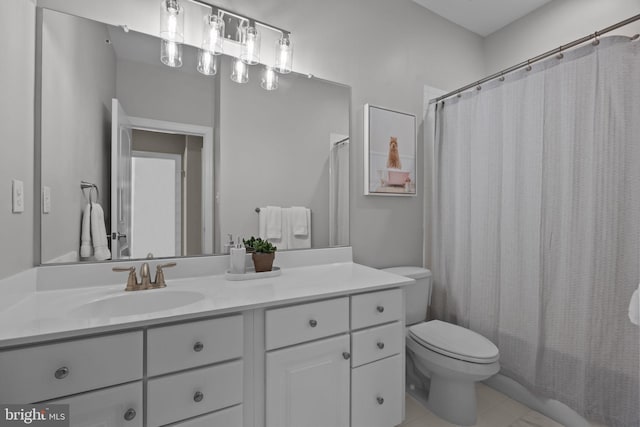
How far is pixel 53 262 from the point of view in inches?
48.5

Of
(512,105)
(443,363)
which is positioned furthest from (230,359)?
(512,105)

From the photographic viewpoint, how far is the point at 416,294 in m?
2.00

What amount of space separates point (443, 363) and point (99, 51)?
2278 mm

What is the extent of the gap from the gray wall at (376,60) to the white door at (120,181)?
1.81 feet

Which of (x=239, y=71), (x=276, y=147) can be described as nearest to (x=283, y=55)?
(x=239, y=71)

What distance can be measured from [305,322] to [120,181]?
3.57 feet

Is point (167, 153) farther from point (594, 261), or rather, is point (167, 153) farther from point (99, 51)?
point (594, 261)

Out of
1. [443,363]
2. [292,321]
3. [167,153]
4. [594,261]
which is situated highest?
[167,153]

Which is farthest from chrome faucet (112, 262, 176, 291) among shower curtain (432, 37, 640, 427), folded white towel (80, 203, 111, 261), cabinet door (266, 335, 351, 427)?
shower curtain (432, 37, 640, 427)

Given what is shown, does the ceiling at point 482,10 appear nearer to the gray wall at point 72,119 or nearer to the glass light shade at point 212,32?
the glass light shade at point 212,32

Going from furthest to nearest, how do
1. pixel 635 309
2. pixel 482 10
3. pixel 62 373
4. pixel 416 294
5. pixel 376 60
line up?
pixel 482 10
pixel 376 60
pixel 416 294
pixel 635 309
pixel 62 373

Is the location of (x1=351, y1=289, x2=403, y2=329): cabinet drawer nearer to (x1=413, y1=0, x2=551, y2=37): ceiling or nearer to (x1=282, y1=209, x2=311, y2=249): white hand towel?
(x1=282, y1=209, x2=311, y2=249): white hand towel

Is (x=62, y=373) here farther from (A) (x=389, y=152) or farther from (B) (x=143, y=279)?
(A) (x=389, y=152)

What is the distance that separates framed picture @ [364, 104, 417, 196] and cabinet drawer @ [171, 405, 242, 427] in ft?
4.72
